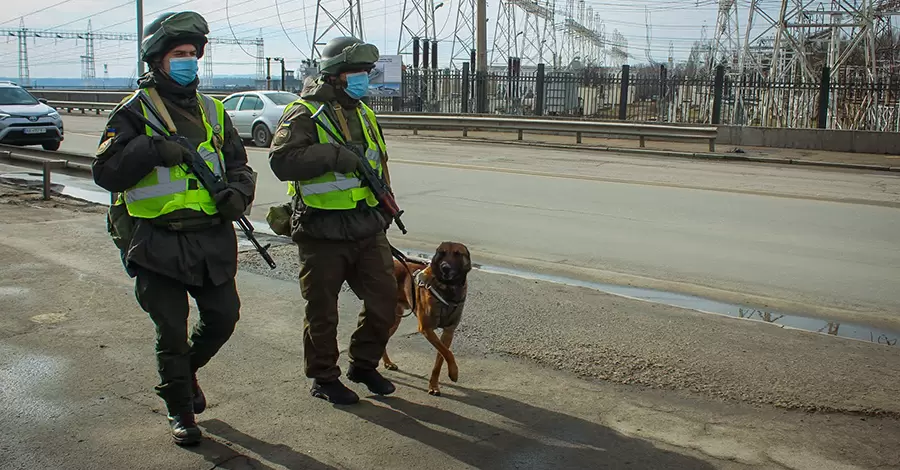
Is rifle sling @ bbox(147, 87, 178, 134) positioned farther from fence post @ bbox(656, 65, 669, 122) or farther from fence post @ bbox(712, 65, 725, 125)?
fence post @ bbox(656, 65, 669, 122)

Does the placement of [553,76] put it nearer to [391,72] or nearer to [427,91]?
[427,91]

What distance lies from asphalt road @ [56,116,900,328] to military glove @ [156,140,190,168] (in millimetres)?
4969

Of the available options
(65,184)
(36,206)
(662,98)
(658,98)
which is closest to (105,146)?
(36,206)

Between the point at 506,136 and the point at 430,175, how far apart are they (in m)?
12.9

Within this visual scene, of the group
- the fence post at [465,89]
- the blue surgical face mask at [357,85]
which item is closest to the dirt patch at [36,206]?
the blue surgical face mask at [357,85]

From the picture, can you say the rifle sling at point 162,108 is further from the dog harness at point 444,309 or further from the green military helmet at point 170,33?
the dog harness at point 444,309

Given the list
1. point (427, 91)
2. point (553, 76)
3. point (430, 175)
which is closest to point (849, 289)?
point (430, 175)

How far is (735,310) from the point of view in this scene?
6938mm

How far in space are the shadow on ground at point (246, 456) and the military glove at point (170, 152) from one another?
1.31 m

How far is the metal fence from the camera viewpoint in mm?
24031

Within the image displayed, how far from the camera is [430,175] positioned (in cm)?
Answer: 1532

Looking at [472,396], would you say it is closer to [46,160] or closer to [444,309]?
[444,309]

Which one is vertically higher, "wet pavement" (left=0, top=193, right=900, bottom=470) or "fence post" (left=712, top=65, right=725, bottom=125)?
"fence post" (left=712, top=65, right=725, bottom=125)

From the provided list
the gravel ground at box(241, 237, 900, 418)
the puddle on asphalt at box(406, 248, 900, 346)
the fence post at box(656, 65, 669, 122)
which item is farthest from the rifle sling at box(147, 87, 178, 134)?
the fence post at box(656, 65, 669, 122)
